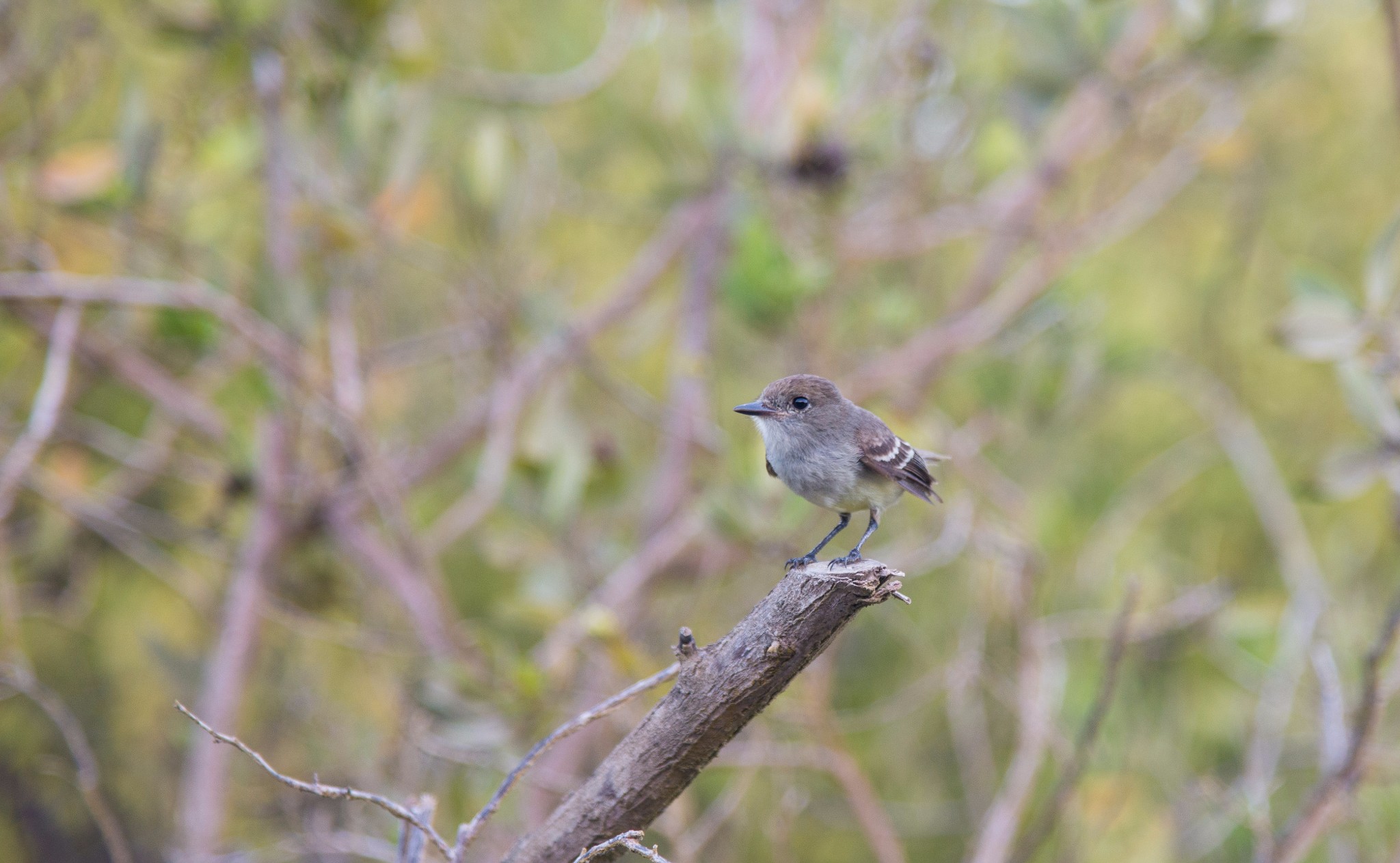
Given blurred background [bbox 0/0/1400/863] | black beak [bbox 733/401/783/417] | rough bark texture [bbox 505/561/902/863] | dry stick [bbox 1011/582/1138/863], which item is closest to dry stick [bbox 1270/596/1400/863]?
blurred background [bbox 0/0/1400/863]

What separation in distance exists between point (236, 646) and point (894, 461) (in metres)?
2.47

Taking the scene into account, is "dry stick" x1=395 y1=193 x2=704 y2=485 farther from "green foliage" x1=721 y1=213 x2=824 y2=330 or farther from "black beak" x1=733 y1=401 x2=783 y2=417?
"black beak" x1=733 y1=401 x2=783 y2=417

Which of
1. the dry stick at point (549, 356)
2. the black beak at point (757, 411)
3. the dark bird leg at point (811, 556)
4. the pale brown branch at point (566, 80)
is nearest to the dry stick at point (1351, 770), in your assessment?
the dark bird leg at point (811, 556)

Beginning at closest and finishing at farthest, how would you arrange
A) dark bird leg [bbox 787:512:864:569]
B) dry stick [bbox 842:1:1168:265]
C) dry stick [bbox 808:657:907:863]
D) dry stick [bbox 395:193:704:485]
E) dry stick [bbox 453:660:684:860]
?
1. dry stick [bbox 453:660:684:860]
2. dark bird leg [bbox 787:512:864:569]
3. dry stick [bbox 808:657:907:863]
4. dry stick [bbox 395:193:704:485]
5. dry stick [bbox 842:1:1168:265]

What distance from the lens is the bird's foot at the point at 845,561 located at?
5.73ft

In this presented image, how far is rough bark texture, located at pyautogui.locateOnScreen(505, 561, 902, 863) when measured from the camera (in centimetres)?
155

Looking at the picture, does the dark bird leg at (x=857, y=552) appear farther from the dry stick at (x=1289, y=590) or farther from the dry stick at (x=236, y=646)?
the dry stick at (x=236, y=646)

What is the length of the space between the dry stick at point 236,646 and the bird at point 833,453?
2.02 meters

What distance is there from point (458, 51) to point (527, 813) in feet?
10.9

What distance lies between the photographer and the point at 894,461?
245 centimetres

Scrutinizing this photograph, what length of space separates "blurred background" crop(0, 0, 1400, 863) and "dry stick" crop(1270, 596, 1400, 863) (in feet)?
0.06

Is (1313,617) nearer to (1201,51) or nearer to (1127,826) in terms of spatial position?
(1127,826)

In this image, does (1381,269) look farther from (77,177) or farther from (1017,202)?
(77,177)

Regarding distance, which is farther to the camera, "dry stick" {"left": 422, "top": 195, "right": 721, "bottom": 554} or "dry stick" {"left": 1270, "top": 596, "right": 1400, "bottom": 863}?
"dry stick" {"left": 422, "top": 195, "right": 721, "bottom": 554}
